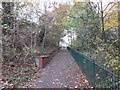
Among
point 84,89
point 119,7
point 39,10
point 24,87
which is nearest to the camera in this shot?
point 84,89

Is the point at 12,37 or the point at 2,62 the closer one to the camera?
Result: the point at 2,62

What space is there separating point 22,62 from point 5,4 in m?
4.41

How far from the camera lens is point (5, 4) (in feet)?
26.7

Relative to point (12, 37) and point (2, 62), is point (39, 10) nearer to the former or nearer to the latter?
point (12, 37)

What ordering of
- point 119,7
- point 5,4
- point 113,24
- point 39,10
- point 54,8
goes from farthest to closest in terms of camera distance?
point 54,8
point 39,10
point 5,4
point 113,24
point 119,7

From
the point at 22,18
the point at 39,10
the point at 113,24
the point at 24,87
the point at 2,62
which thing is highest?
the point at 39,10

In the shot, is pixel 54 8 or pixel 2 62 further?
pixel 54 8

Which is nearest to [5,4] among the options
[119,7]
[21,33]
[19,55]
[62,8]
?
[21,33]

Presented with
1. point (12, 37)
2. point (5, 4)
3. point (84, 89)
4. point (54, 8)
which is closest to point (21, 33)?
point (12, 37)

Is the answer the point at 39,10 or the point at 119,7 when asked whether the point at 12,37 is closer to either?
the point at 39,10

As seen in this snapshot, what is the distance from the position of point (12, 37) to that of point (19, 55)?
135 cm

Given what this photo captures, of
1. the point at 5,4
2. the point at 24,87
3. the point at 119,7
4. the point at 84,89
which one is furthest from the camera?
the point at 5,4

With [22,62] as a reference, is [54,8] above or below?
above

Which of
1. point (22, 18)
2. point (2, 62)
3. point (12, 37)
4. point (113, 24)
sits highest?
point (22, 18)
